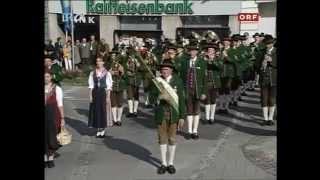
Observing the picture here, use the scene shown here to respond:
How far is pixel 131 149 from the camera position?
1086cm

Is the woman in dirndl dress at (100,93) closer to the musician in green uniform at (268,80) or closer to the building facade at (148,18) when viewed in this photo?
the musician in green uniform at (268,80)

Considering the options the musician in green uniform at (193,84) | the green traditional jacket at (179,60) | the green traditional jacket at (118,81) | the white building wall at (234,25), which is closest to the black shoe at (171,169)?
the musician in green uniform at (193,84)

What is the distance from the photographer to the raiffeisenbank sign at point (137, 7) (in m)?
30.8

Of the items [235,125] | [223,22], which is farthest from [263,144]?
[223,22]

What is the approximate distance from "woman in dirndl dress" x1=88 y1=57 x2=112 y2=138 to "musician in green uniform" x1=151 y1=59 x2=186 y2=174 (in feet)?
8.57

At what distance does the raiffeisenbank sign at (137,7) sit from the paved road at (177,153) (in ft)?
54.9

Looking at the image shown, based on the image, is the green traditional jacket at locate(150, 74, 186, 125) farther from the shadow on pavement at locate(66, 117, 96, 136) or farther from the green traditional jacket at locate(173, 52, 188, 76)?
the shadow on pavement at locate(66, 117, 96, 136)

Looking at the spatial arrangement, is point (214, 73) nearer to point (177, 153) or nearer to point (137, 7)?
point (177, 153)

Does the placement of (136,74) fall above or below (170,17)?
below

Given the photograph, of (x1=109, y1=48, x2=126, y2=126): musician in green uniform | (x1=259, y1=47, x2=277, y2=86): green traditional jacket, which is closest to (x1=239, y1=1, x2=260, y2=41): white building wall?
(x1=109, y1=48, x2=126, y2=126): musician in green uniform

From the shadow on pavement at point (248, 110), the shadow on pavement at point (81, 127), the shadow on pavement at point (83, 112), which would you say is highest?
the shadow on pavement at point (248, 110)
